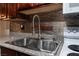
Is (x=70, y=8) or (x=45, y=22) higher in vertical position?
(x=70, y=8)

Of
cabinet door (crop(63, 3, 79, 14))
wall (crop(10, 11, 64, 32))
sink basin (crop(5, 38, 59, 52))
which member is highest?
cabinet door (crop(63, 3, 79, 14))

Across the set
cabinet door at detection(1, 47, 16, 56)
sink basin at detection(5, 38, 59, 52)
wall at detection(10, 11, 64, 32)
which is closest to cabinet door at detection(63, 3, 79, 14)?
wall at detection(10, 11, 64, 32)

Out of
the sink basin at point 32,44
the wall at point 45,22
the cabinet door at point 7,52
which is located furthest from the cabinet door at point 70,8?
the cabinet door at point 7,52

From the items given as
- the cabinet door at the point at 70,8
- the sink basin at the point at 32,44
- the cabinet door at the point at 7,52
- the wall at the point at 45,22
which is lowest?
the cabinet door at the point at 7,52

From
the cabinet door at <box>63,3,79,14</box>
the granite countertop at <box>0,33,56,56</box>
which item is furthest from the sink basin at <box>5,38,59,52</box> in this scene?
the cabinet door at <box>63,3,79,14</box>

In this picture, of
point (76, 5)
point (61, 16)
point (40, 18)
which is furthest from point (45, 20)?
point (76, 5)

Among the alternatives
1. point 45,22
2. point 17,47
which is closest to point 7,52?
point 17,47

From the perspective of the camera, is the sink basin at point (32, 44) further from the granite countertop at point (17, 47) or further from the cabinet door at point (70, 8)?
the cabinet door at point (70, 8)

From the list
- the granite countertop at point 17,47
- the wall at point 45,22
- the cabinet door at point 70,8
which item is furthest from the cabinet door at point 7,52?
the cabinet door at point 70,8

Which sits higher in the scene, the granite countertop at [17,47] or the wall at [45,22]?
the wall at [45,22]

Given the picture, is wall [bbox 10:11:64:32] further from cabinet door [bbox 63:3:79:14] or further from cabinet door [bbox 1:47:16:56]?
cabinet door [bbox 1:47:16:56]

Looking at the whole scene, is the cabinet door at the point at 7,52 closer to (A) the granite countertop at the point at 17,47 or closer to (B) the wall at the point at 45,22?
(A) the granite countertop at the point at 17,47

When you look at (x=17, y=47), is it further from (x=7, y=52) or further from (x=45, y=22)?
(x=45, y=22)

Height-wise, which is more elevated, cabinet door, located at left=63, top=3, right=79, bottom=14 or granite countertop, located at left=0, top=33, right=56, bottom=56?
cabinet door, located at left=63, top=3, right=79, bottom=14
